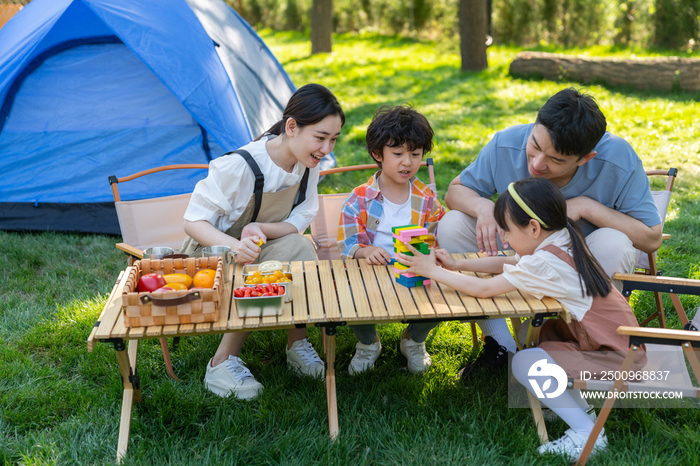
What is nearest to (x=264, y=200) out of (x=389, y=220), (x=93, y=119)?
(x=389, y=220)

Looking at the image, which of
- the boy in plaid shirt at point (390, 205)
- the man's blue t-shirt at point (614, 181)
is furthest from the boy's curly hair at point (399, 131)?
the man's blue t-shirt at point (614, 181)

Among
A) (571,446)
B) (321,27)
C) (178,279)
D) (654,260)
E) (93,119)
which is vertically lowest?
(571,446)

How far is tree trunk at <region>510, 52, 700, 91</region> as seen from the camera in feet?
24.5

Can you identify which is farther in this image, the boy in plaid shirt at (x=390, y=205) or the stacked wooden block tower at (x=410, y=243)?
the boy in plaid shirt at (x=390, y=205)

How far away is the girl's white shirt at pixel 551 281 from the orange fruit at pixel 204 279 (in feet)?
3.39

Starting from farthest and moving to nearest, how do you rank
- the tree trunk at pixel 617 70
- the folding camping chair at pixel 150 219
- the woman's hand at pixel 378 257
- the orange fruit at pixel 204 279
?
the tree trunk at pixel 617 70 < the folding camping chair at pixel 150 219 < the woman's hand at pixel 378 257 < the orange fruit at pixel 204 279

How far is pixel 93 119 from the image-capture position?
14.5 ft

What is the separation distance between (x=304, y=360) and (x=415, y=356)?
1.67ft

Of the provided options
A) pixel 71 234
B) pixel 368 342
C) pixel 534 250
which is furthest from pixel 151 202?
pixel 534 250

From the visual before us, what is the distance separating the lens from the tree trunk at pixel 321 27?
11984mm

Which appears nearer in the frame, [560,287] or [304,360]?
[560,287]

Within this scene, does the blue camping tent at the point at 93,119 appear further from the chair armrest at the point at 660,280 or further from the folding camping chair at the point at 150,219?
the chair armrest at the point at 660,280

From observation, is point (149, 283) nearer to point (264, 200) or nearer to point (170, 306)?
point (170, 306)

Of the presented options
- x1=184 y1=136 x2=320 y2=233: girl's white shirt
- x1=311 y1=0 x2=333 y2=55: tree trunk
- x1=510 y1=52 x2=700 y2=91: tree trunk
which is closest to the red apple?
x1=184 y1=136 x2=320 y2=233: girl's white shirt
